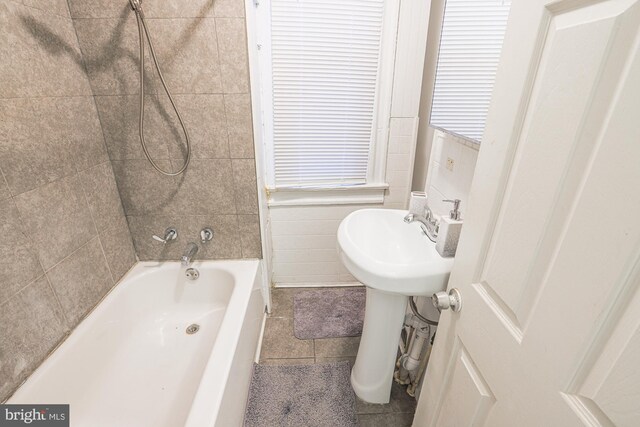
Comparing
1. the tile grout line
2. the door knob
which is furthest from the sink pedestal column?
the tile grout line

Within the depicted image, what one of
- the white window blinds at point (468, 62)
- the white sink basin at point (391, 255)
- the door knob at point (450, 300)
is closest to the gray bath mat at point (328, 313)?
the white sink basin at point (391, 255)

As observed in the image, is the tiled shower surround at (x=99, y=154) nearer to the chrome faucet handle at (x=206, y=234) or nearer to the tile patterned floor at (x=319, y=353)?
the chrome faucet handle at (x=206, y=234)

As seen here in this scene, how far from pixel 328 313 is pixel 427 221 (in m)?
1.05

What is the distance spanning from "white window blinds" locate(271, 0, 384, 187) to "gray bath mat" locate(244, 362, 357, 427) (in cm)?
111

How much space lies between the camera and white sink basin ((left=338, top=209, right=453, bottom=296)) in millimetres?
938

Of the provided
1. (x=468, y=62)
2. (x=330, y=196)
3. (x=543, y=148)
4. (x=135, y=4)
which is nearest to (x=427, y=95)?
(x=468, y=62)

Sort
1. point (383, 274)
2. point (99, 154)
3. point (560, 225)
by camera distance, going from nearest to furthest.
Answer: point (560, 225) → point (383, 274) → point (99, 154)

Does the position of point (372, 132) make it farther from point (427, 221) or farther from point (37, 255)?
point (37, 255)

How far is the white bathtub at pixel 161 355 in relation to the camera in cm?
107

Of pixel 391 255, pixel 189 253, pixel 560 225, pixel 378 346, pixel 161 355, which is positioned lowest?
A: pixel 161 355

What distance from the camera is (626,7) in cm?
36

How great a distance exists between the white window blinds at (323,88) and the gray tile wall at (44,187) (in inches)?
36.9

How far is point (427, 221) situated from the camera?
1.23 meters

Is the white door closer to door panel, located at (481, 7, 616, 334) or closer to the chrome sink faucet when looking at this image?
door panel, located at (481, 7, 616, 334)
